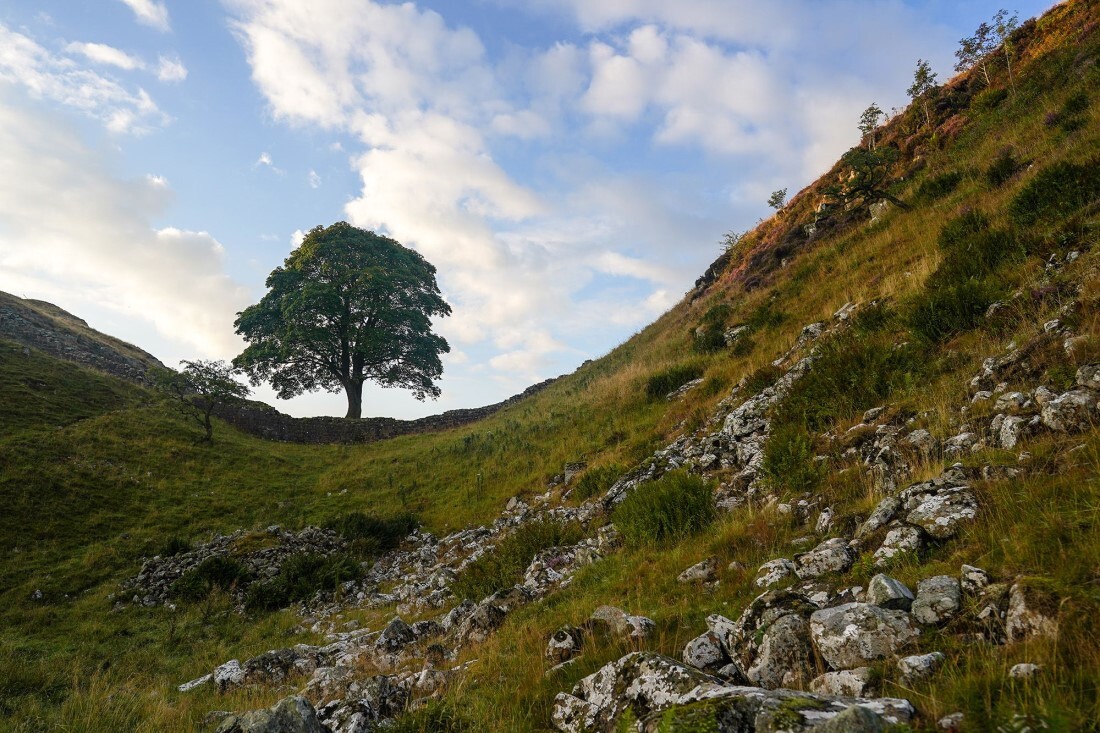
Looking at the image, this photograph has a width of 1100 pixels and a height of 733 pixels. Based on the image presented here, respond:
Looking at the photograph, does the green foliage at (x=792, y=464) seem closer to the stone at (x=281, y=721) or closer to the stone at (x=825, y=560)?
the stone at (x=825, y=560)

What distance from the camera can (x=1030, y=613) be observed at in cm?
252

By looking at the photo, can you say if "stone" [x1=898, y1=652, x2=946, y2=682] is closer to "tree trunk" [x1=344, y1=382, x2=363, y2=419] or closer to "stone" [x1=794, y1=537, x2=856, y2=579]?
"stone" [x1=794, y1=537, x2=856, y2=579]

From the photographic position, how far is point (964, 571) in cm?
312

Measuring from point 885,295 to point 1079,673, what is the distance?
1079 cm

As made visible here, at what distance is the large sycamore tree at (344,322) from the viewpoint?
114ft

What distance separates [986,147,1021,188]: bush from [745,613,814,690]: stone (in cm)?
1515

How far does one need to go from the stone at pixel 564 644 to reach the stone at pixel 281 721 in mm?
1990

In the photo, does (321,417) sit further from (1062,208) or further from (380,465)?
(1062,208)

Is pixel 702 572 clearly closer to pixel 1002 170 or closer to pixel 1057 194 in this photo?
pixel 1057 194

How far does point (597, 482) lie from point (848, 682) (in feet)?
31.0

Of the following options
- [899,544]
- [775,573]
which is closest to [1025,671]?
[899,544]

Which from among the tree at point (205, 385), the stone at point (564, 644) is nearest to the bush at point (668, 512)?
the stone at point (564, 644)

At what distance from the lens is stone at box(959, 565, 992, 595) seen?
299 cm

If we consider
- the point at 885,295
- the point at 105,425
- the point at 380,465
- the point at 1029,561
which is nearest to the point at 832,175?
the point at 885,295
